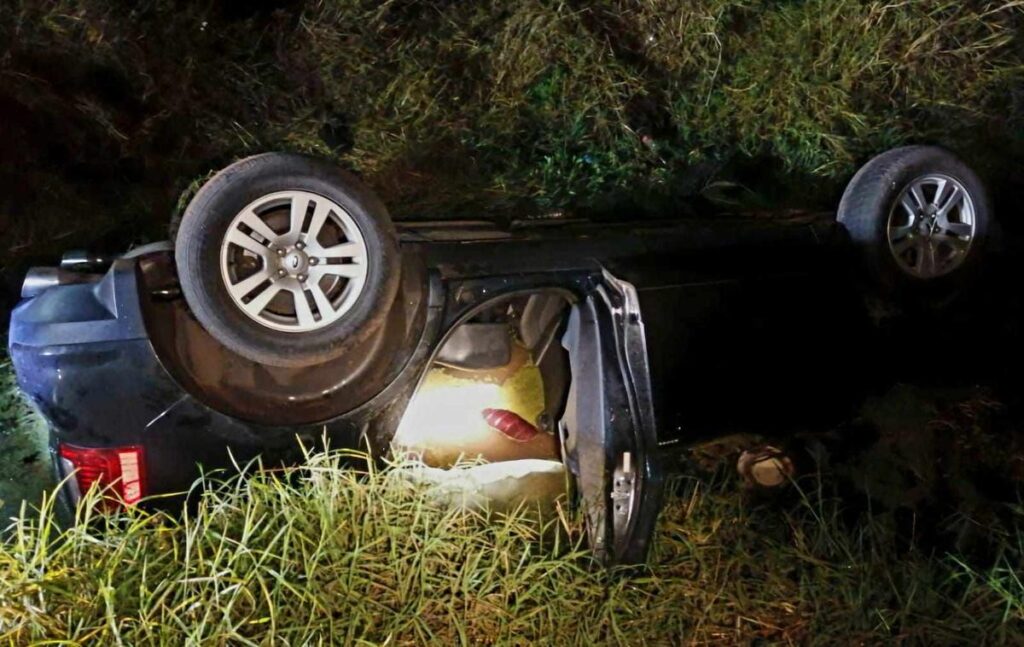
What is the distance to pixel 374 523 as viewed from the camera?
3.19m

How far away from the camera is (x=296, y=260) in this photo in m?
3.09

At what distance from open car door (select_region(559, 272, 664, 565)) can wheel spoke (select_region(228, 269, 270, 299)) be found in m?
1.15

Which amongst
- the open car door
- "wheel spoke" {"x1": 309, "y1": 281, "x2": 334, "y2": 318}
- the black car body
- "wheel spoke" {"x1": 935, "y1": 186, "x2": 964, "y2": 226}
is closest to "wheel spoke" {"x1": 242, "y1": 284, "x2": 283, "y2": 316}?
"wheel spoke" {"x1": 309, "y1": 281, "x2": 334, "y2": 318}

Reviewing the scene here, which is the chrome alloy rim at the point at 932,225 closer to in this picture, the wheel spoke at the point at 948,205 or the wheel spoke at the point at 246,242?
the wheel spoke at the point at 948,205

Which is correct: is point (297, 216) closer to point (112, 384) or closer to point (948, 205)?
point (112, 384)

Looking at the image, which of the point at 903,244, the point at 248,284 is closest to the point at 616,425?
the point at 248,284

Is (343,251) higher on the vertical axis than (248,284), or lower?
higher

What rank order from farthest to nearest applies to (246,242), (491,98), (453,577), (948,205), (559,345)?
(491,98)
(948,205)
(559,345)
(453,577)
(246,242)

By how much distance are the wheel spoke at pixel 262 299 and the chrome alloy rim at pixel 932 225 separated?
2.87 meters

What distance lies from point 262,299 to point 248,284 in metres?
0.07

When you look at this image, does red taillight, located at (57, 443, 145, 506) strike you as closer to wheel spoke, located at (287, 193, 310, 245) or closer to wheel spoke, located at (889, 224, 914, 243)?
wheel spoke, located at (287, 193, 310, 245)

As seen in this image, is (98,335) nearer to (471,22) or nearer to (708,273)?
(708,273)

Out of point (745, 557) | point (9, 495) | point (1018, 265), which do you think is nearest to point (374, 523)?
point (745, 557)

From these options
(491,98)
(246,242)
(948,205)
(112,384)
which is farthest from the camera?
(491,98)
